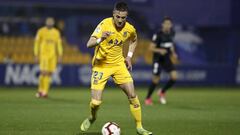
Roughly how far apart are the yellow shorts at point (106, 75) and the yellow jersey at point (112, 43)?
0.12 meters

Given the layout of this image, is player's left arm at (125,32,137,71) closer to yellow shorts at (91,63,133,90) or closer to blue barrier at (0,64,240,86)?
yellow shorts at (91,63,133,90)

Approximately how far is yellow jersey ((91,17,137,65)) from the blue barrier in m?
14.8

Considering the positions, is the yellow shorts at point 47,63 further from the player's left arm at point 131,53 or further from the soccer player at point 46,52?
the player's left arm at point 131,53

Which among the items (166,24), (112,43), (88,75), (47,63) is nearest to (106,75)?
(112,43)

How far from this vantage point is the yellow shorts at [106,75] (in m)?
10.8

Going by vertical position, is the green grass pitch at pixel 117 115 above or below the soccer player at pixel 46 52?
below

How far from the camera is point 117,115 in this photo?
1446 centimetres

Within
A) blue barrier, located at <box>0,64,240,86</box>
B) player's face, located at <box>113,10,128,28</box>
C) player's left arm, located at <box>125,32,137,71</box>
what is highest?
player's face, located at <box>113,10,128,28</box>

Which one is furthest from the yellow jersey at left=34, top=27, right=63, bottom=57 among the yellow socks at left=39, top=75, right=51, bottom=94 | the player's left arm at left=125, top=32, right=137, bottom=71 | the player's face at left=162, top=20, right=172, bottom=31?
the player's left arm at left=125, top=32, right=137, bottom=71

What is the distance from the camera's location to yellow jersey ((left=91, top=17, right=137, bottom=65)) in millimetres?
10586

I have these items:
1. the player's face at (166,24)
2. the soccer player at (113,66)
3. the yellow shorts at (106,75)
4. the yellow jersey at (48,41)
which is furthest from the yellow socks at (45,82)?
the yellow shorts at (106,75)

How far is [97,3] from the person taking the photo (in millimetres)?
24453

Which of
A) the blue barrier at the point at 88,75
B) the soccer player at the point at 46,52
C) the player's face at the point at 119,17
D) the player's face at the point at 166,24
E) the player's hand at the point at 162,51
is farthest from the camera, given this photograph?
the blue barrier at the point at 88,75

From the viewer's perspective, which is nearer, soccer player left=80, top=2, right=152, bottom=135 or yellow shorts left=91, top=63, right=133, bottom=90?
soccer player left=80, top=2, right=152, bottom=135
